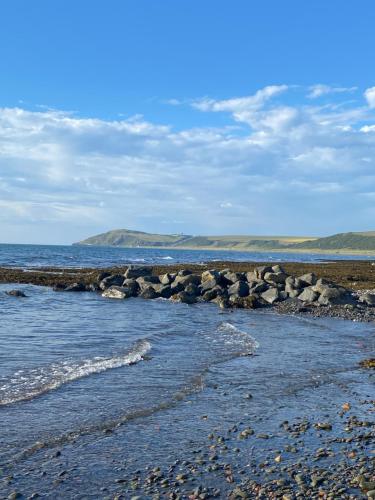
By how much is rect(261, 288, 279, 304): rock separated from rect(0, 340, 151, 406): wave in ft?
65.3

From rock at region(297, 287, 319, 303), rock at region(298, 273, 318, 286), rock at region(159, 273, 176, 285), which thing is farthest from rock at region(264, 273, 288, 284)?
rock at region(159, 273, 176, 285)

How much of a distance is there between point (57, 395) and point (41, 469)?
4281mm

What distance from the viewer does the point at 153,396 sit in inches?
518

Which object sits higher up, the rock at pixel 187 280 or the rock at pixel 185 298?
the rock at pixel 187 280

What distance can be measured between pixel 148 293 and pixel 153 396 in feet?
91.3

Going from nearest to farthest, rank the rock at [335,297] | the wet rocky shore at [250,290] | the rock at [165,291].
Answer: the wet rocky shore at [250,290], the rock at [335,297], the rock at [165,291]

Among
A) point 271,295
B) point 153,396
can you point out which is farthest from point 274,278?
point 153,396

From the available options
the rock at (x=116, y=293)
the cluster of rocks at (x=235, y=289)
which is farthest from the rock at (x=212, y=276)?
the rock at (x=116, y=293)

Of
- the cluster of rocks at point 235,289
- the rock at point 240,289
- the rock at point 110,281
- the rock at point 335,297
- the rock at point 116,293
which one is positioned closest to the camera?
the rock at point 335,297

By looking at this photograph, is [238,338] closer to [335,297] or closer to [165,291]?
[335,297]

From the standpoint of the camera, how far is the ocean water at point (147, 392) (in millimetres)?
8984

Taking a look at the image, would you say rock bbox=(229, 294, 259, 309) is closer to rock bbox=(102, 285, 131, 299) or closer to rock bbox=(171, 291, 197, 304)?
rock bbox=(171, 291, 197, 304)

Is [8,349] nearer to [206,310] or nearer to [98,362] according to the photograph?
[98,362]

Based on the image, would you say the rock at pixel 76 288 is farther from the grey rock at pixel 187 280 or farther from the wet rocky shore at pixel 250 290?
the grey rock at pixel 187 280
